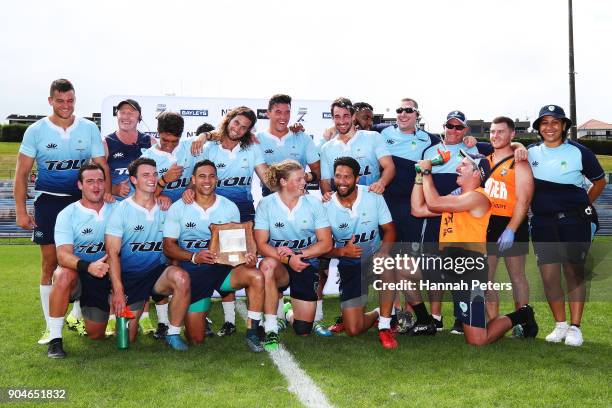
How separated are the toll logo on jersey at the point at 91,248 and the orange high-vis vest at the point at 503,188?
3.56 meters

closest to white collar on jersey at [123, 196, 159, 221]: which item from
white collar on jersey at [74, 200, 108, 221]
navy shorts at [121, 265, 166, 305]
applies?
white collar on jersey at [74, 200, 108, 221]

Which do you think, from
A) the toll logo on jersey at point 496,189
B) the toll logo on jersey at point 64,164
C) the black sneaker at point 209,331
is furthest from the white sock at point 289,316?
the toll logo on jersey at point 64,164

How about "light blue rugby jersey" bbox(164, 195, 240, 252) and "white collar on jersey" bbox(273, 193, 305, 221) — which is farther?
"white collar on jersey" bbox(273, 193, 305, 221)

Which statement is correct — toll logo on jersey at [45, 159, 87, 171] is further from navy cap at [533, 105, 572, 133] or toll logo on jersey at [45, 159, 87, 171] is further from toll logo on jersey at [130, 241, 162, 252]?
navy cap at [533, 105, 572, 133]

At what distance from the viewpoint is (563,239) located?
19.1ft

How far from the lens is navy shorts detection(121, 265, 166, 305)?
18.9 ft

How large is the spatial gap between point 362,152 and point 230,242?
1.67 m

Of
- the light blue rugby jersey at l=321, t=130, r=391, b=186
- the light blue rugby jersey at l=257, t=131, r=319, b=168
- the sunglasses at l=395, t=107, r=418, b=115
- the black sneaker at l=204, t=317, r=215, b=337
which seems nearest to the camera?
the black sneaker at l=204, t=317, r=215, b=337

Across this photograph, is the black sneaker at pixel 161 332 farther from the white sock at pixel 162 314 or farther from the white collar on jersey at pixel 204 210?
the white collar on jersey at pixel 204 210

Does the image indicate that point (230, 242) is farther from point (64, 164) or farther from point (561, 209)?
point (561, 209)

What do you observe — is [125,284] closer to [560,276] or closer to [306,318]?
[306,318]

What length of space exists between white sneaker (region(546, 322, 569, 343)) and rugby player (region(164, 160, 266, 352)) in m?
2.54

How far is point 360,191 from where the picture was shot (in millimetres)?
5996

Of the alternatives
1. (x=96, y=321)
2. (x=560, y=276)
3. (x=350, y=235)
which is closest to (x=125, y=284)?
(x=96, y=321)
